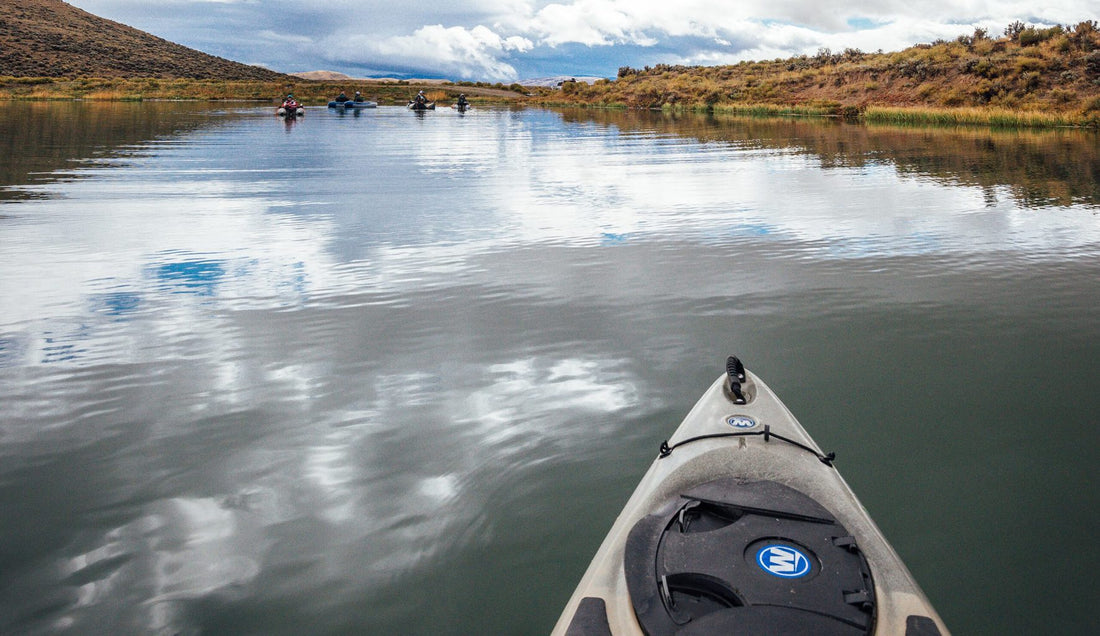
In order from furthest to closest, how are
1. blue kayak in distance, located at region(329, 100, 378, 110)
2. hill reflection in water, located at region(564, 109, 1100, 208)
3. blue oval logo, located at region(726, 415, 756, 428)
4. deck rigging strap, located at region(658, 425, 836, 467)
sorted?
blue kayak in distance, located at region(329, 100, 378, 110), hill reflection in water, located at region(564, 109, 1100, 208), blue oval logo, located at region(726, 415, 756, 428), deck rigging strap, located at region(658, 425, 836, 467)

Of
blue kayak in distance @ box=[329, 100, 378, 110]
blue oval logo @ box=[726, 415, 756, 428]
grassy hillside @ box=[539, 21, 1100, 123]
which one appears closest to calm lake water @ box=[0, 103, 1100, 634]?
blue oval logo @ box=[726, 415, 756, 428]

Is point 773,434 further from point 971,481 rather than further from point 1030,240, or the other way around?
point 1030,240

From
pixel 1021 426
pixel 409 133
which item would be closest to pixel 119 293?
pixel 1021 426

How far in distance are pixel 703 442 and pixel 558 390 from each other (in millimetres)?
2253

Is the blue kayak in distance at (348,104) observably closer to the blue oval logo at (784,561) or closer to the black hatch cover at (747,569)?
the black hatch cover at (747,569)

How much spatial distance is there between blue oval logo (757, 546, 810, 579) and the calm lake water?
1310mm

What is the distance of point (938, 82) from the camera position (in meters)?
45.3

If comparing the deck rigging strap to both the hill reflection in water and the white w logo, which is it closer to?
the white w logo

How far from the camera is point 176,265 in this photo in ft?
34.1

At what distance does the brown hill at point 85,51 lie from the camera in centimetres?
9438

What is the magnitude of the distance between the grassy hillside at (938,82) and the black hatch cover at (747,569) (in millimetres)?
38182

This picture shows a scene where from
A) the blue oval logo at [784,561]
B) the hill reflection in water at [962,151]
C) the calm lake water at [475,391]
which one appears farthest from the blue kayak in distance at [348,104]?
the blue oval logo at [784,561]

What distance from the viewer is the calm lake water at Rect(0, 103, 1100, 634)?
404 centimetres

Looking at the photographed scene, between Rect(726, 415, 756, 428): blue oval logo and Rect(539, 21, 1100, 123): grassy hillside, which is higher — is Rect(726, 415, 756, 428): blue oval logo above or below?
below
